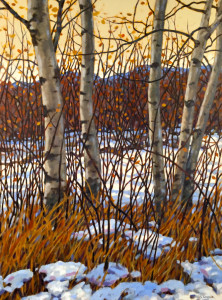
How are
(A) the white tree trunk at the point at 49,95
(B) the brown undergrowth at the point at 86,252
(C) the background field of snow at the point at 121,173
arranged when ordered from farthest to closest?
(A) the white tree trunk at the point at 49,95 < (C) the background field of snow at the point at 121,173 < (B) the brown undergrowth at the point at 86,252

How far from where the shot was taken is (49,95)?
237 cm

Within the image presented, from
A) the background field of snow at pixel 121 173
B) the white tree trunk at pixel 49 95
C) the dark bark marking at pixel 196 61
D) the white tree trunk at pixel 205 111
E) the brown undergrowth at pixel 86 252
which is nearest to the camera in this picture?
the brown undergrowth at pixel 86 252

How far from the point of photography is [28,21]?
2.32 metres

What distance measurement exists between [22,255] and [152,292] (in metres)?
0.77

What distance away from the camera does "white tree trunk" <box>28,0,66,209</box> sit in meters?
2.30

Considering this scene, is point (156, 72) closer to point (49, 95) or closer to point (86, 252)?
point (49, 95)

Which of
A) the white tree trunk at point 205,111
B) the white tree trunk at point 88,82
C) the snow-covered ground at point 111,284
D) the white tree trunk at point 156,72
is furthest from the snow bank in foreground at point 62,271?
the white tree trunk at point 205,111

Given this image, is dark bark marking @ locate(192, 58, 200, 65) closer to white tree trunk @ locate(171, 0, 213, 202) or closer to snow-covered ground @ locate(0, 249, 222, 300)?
white tree trunk @ locate(171, 0, 213, 202)

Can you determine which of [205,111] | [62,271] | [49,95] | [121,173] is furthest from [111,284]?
[205,111]

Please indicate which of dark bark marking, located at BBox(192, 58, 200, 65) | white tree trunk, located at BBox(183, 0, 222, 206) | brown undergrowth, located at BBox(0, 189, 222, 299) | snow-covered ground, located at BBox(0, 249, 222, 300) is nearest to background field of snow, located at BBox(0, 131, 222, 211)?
white tree trunk, located at BBox(183, 0, 222, 206)

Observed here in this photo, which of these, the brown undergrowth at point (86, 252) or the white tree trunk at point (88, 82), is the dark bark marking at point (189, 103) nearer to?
the white tree trunk at point (88, 82)

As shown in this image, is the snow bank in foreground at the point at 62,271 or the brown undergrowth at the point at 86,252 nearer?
the snow bank in foreground at the point at 62,271

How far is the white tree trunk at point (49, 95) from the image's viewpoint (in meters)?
2.30

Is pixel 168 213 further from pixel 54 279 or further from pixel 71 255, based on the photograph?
pixel 54 279
